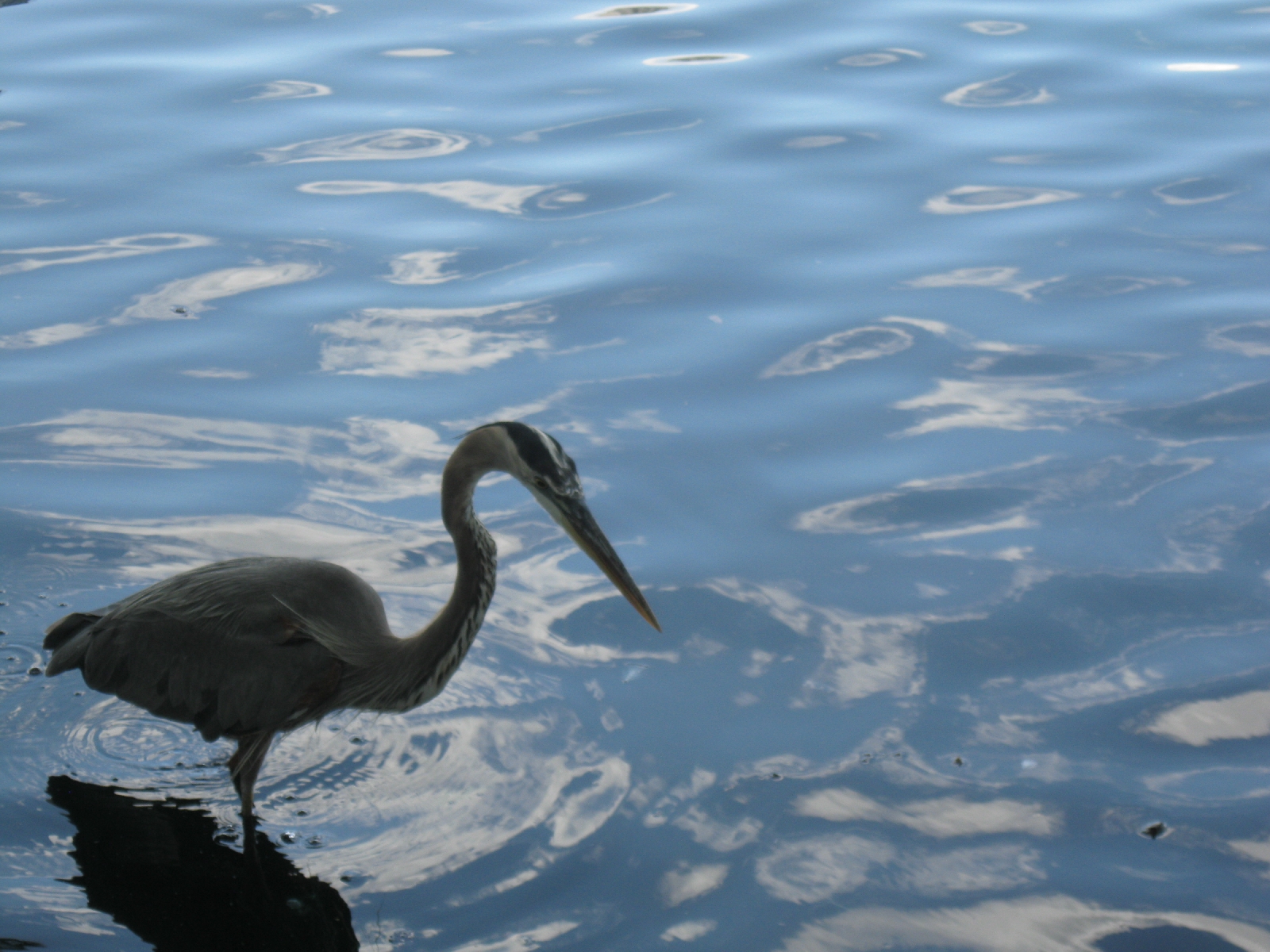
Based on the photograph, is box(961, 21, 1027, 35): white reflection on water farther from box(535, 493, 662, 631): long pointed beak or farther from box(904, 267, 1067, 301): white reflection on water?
box(535, 493, 662, 631): long pointed beak

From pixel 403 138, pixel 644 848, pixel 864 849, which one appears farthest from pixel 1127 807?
pixel 403 138

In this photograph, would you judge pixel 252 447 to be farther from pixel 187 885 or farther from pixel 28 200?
pixel 28 200

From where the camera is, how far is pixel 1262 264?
6.84 m

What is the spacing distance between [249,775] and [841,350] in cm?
335

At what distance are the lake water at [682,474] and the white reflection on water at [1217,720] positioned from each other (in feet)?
0.05

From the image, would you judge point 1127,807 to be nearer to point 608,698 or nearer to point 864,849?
point 864,849

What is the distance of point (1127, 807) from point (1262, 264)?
384 cm

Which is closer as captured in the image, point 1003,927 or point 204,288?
point 1003,927

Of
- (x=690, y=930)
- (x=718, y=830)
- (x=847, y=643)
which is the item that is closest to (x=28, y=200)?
(x=847, y=643)

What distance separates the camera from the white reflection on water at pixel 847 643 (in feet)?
14.5

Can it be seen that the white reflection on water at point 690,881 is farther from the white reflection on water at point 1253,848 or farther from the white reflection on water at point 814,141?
the white reflection on water at point 814,141

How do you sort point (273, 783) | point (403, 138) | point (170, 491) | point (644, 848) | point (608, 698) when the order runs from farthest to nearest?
point (403, 138) < point (170, 491) < point (608, 698) < point (273, 783) < point (644, 848)

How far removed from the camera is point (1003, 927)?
3.58 metres

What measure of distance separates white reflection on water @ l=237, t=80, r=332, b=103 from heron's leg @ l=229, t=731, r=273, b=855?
6.14m
